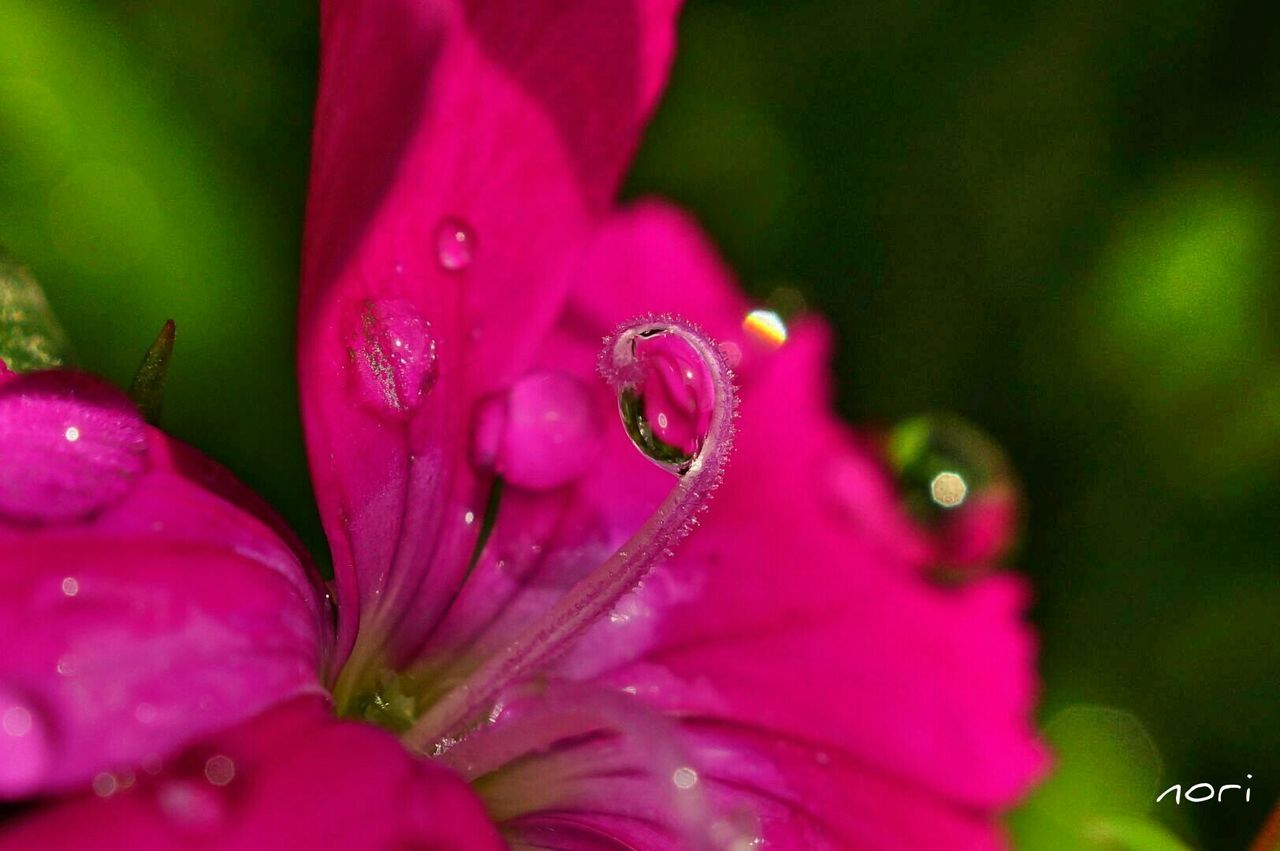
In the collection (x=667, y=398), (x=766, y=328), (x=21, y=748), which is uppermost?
(x=766, y=328)

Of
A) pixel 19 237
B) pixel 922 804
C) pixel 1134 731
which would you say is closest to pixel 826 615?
pixel 922 804

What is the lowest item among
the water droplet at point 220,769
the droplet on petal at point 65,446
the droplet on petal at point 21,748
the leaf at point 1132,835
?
the droplet on petal at point 21,748

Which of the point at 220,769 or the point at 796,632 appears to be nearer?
the point at 220,769

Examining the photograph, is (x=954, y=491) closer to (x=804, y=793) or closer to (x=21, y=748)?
(x=804, y=793)

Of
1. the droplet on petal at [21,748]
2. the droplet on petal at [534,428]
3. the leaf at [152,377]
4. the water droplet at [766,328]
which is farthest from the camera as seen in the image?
the water droplet at [766,328]

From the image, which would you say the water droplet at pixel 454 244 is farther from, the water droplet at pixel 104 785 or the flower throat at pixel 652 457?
the water droplet at pixel 104 785

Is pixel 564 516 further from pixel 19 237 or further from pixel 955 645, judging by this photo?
pixel 19 237

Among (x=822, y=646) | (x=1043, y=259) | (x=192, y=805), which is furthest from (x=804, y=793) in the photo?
(x=1043, y=259)

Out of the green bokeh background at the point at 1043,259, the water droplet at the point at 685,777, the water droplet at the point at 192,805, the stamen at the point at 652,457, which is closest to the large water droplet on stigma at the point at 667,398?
the stamen at the point at 652,457
